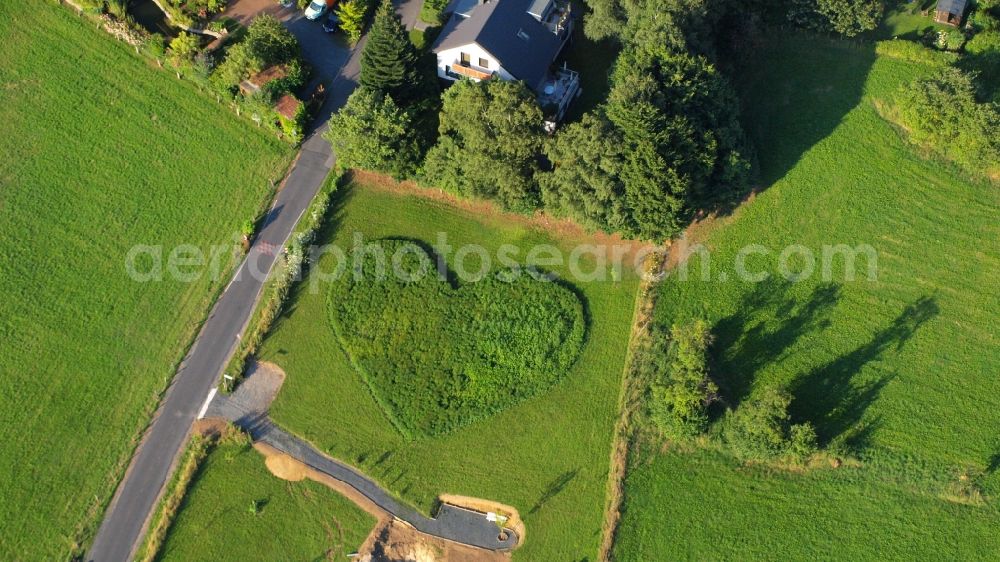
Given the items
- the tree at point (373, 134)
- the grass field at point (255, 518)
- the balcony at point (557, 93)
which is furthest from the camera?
the balcony at point (557, 93)

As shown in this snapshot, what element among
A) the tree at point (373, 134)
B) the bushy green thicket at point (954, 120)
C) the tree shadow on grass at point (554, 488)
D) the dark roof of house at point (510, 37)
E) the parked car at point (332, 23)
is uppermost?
the bushy green thicket at point (954, 120)

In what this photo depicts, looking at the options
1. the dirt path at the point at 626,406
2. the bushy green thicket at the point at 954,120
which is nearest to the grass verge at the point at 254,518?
the dirt path at the point at 626,406

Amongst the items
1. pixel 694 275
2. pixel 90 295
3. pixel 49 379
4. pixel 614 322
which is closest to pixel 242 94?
pixel 90 295

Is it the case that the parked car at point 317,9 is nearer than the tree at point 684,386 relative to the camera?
No

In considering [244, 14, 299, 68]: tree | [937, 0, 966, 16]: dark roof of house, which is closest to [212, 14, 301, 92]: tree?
[244, 14, 299, 68]: tree

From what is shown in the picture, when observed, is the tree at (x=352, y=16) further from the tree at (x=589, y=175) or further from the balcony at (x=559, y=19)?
the tree at (x=589, y=175)

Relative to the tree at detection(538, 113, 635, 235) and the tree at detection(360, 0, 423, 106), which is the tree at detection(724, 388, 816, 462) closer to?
the tree at detection(538, 113, 635, 235)
